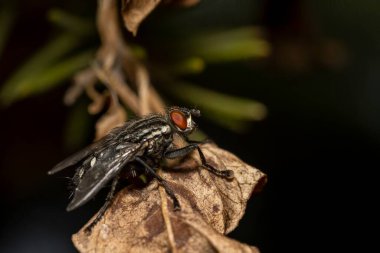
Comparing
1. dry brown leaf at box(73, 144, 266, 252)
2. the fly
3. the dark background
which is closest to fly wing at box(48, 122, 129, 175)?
the fly

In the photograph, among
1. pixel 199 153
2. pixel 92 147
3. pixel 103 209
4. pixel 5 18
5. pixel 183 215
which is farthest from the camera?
pixel 5 18

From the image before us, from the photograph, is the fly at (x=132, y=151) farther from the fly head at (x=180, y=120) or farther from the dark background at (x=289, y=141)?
the dark background at (x=289, y=141)

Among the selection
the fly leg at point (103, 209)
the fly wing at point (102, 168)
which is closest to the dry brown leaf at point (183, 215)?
the fly leg at point (103, 209)

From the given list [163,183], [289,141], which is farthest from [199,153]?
[289,141]

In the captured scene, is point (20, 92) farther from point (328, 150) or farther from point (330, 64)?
point (328, 150)

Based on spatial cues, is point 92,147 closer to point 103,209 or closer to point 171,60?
point 103,209
